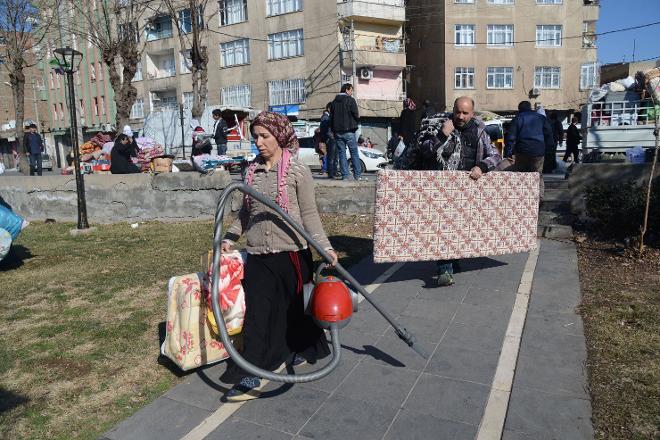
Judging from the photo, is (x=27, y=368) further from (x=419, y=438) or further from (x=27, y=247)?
(x=27, y=247)

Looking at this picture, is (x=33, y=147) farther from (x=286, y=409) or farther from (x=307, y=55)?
(x=286, y=409)

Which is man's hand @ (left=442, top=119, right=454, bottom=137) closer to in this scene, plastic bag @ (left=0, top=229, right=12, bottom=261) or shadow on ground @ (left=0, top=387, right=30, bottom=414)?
shadow on ground @ (left=0, top=387, right=30, bottom=414)

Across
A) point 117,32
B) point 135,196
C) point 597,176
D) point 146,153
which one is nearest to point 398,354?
point 597,176

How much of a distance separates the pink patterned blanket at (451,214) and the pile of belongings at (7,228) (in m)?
4.86

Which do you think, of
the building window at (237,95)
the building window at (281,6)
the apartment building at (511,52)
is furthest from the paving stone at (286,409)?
the apartment building at (511,52)

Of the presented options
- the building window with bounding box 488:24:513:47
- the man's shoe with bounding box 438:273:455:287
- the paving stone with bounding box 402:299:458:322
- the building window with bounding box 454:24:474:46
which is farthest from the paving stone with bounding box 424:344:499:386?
the building window with bounding box 488:24:513:47

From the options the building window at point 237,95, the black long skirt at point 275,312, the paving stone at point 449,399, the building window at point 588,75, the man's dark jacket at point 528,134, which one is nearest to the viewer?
the paving stone at point 449,399

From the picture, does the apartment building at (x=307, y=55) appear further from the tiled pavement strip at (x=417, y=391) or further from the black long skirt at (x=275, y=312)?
the black long skirt at (x=275, y=312)

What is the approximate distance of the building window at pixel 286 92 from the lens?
1356 inches

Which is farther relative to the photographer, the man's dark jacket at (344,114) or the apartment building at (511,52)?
the apartment building at (511,52)

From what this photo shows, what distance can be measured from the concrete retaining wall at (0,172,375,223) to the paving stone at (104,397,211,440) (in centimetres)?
620

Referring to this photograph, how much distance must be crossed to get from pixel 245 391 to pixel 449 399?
1.31 m

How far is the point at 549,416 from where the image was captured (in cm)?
292

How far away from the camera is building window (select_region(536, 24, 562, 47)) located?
37.2 metres
